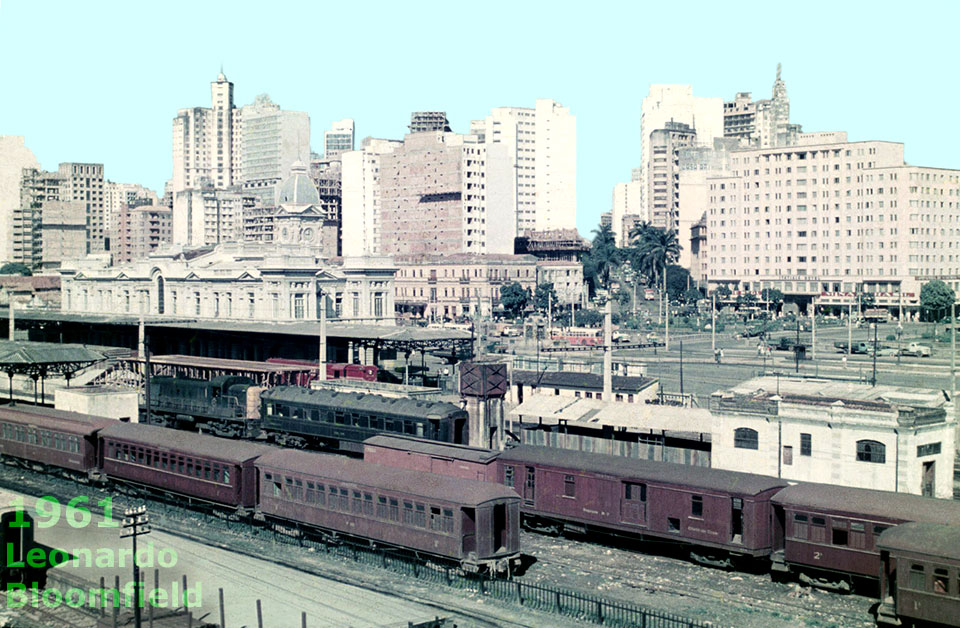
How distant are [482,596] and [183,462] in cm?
1750

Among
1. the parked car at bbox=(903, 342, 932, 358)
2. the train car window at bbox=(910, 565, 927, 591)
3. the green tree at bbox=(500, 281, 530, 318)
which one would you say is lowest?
the train car window at bbox=(910, 565, 927, 591)

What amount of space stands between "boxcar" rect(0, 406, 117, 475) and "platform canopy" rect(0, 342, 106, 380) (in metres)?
4.98

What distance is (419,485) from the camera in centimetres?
3456

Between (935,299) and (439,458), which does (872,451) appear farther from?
(935,299)

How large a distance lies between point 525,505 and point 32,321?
91.5 metres

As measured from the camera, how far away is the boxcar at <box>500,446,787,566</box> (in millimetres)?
33375

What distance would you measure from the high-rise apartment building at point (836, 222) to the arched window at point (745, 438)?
119m

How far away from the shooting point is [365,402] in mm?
51906

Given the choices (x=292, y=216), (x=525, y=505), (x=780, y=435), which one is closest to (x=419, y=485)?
(x=525, y=505)

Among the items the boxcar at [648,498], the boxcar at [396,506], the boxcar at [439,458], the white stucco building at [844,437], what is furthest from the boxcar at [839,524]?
the boxcar at [439,458]

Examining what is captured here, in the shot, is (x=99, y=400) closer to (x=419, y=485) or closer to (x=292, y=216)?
(x=419, y=485)

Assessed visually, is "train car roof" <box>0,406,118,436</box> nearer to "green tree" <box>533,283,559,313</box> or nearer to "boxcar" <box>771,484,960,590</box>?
"boxcar" <box>771,484,960,590</box>

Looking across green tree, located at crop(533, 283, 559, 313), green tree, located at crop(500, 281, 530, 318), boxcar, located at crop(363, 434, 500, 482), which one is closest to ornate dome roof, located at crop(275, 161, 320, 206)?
green tree, located at crop(500, 281, 530, 318)

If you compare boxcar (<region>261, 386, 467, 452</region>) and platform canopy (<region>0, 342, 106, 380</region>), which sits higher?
platform canopy (<region>0, 342, 106, 380</region>)
